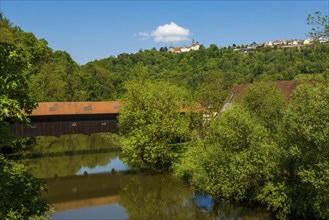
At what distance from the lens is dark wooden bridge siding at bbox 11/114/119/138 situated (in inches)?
1111

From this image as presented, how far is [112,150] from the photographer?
34812 millimetres

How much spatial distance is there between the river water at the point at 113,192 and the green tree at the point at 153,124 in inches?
58.2

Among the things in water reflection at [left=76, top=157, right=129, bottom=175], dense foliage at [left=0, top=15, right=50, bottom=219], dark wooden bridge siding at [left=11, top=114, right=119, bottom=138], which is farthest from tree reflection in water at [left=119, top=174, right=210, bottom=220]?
dense foliage at [left=0, top=15, right=50, bottom=219]

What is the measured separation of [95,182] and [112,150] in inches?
A: 449

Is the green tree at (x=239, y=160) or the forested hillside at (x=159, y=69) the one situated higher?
the forested hillside at (x=159, y=69)

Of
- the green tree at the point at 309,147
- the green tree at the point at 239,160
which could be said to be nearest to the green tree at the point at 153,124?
the green tree at the point at 239,160

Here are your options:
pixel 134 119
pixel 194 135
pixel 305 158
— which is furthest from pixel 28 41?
pixel 305 158

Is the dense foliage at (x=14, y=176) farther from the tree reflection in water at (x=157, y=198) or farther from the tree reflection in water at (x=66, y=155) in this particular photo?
the tree reflection in water at (x=66, y=155)

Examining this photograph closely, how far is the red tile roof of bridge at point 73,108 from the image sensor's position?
28.6 m

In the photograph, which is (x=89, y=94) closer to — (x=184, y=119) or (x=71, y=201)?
(x=184, y=119)

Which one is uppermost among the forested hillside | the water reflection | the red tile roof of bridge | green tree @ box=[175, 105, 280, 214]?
the forested hillside

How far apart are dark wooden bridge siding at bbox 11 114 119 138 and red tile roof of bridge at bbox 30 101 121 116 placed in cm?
46

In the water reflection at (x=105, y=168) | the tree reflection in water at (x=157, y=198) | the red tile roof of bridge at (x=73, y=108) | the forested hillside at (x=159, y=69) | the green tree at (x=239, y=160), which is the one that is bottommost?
the water reflection at (x=105, y=168)

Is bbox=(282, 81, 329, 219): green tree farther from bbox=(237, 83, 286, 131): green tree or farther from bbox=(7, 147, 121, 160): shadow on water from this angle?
bbox=(7, 147, 121, 160): shadow on water
